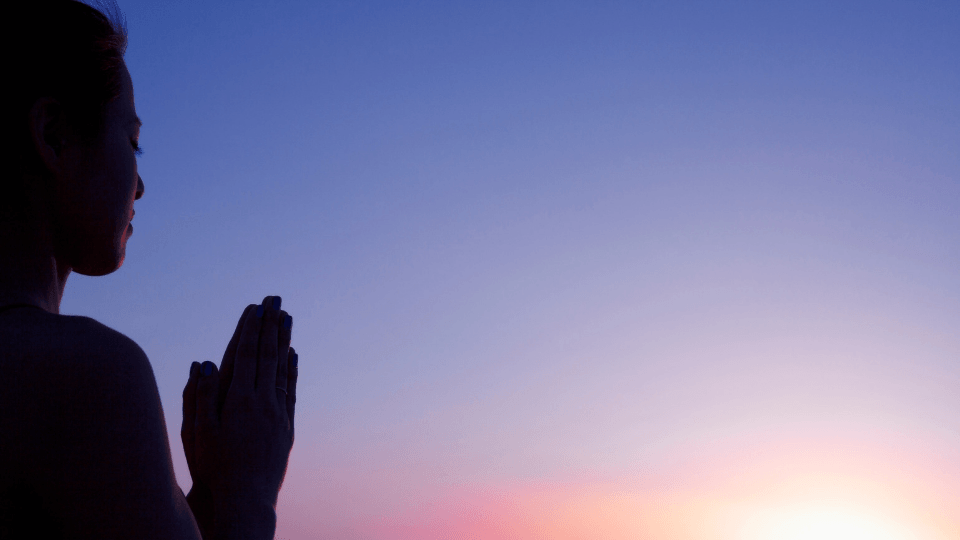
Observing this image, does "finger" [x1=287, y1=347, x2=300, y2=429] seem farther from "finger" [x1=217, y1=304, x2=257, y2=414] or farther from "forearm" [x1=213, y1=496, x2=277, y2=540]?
"forearm" [x1=213, y1=496, x2=277, y2=540]

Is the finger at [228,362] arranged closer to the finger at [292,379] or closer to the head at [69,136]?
the finger at [292,379]

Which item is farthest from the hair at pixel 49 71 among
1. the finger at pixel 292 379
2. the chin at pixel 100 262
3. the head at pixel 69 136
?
the finger at pixel 292 379

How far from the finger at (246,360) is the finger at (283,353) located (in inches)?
3.3

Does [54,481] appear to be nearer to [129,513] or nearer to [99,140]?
[129,513]

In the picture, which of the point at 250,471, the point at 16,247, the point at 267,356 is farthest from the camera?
the point at 267,356

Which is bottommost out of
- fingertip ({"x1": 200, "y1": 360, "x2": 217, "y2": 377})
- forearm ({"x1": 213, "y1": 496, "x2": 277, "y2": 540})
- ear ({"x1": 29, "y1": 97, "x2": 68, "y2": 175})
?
forearm ({"x1": 213, "y1": 496, "x2": 277, "y2": 540})

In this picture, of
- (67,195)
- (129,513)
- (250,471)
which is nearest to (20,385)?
(129,513)

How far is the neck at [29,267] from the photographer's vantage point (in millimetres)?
1797

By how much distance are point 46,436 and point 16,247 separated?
63cm

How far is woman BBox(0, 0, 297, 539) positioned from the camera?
151cm

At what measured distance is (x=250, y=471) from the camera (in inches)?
85.6

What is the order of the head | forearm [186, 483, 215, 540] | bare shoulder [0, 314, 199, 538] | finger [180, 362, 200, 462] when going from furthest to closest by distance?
finger [180, 362, 200, 462] < forearm [186, 483, 215, 540] < the head < bare shoulder [0, 314, 199, 538]

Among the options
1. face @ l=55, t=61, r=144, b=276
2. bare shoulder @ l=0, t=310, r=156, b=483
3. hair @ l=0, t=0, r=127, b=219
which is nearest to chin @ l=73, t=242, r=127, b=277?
face @ l=55, t=61, r=144, b=276

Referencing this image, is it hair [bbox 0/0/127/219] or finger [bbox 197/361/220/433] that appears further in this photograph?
finger [bbox 197/361/220/433]
